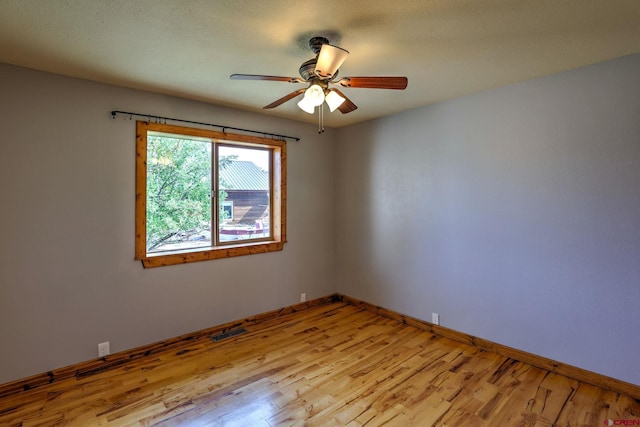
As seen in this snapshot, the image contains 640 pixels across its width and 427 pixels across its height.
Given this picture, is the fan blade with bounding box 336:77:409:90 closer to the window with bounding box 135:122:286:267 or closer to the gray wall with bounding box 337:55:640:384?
the gray wall with bounding box 337:55:640:384

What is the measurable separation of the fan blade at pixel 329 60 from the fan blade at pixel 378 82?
12cm

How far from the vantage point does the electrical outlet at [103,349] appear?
2.71 metres

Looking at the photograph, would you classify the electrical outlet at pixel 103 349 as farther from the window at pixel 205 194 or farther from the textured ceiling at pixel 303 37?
the textured ceiling at pixel 303 37

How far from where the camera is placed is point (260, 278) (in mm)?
3777

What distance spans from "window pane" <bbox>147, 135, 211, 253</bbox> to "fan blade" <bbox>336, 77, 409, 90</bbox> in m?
2.05

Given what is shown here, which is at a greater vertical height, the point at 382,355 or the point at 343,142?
the point at 343,142

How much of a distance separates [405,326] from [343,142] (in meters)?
2.51

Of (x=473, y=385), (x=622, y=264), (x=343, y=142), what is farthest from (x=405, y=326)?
(x=343, y=142)

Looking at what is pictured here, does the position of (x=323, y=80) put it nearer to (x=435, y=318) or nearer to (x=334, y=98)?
(x=334, y=98)

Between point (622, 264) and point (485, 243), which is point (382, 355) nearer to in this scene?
point (485, 243)

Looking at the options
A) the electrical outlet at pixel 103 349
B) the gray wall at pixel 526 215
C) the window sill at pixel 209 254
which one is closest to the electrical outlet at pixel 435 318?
the gray wall at pixel 526 215

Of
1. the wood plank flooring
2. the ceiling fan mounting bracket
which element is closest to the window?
the wood plank flooring

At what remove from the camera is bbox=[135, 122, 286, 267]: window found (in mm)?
3064

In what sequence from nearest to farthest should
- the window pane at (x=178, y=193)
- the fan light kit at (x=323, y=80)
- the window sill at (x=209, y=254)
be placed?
1. the fan light kit at (x=323, y=80)
2. the window sill at (x=209, y=254)
3. the window pane at (x=178, y=193)
